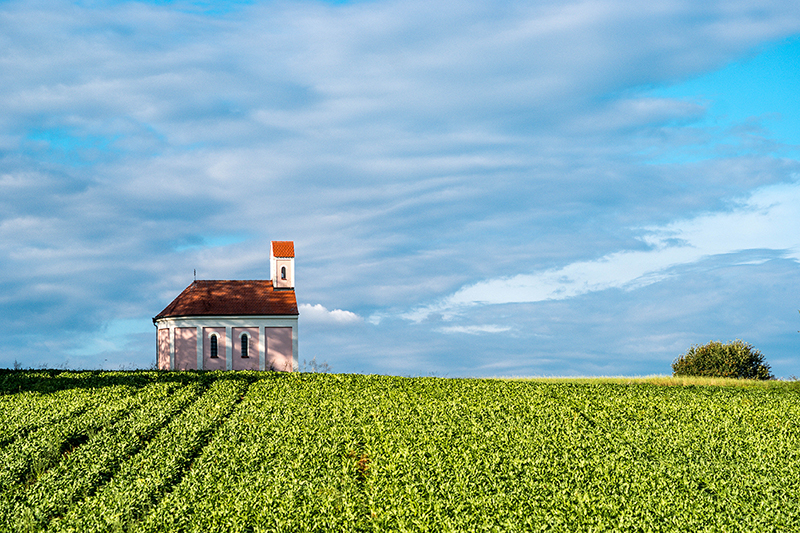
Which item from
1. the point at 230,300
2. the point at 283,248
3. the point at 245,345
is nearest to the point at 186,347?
the point at 245,345

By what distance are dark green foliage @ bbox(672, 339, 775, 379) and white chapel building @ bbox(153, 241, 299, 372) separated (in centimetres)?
2437

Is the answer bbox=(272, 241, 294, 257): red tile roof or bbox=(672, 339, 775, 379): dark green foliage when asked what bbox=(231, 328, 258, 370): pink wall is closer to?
bbox=(272, 241, 294, 257): red tile roof

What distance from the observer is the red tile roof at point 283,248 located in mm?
45156

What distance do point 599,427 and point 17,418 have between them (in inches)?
595

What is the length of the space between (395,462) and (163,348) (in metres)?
33.6

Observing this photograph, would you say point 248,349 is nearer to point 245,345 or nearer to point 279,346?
point 245,345

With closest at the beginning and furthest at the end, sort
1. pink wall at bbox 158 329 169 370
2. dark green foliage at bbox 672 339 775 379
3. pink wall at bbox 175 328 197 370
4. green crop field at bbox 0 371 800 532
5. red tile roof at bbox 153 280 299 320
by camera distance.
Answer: green crop field at bbox 0 371 800 532 → dark green foliage at bbox 672 339 775 379 → pink wall at bbox 175 328 197 370 → pink wall at bbox 158 329 169 370 → red tile roof at bbox 153 280 299 320

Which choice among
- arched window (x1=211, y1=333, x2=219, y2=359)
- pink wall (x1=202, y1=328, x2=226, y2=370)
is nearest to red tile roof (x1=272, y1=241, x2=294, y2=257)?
pink wall (x1=202, y1=328, x2=226, y2=370)

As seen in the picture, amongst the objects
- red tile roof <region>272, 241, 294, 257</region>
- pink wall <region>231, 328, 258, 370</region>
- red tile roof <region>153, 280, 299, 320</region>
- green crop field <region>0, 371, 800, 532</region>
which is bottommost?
green crop field <region>0, 371, 800, 532</region>

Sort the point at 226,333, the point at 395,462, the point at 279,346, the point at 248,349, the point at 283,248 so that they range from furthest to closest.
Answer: the point at 283,248 → the point at 279,346 → the point at 248,349 → the point at 226,333 → the point at 395,462

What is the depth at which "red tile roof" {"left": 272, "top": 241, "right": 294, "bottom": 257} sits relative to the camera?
4516 cm

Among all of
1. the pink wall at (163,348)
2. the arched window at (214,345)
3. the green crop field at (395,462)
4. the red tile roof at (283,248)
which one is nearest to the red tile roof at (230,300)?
the pink wall at (163,348)

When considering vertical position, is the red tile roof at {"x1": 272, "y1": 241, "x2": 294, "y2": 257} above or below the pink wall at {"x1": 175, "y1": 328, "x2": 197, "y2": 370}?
above

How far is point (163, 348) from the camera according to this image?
135 ft
